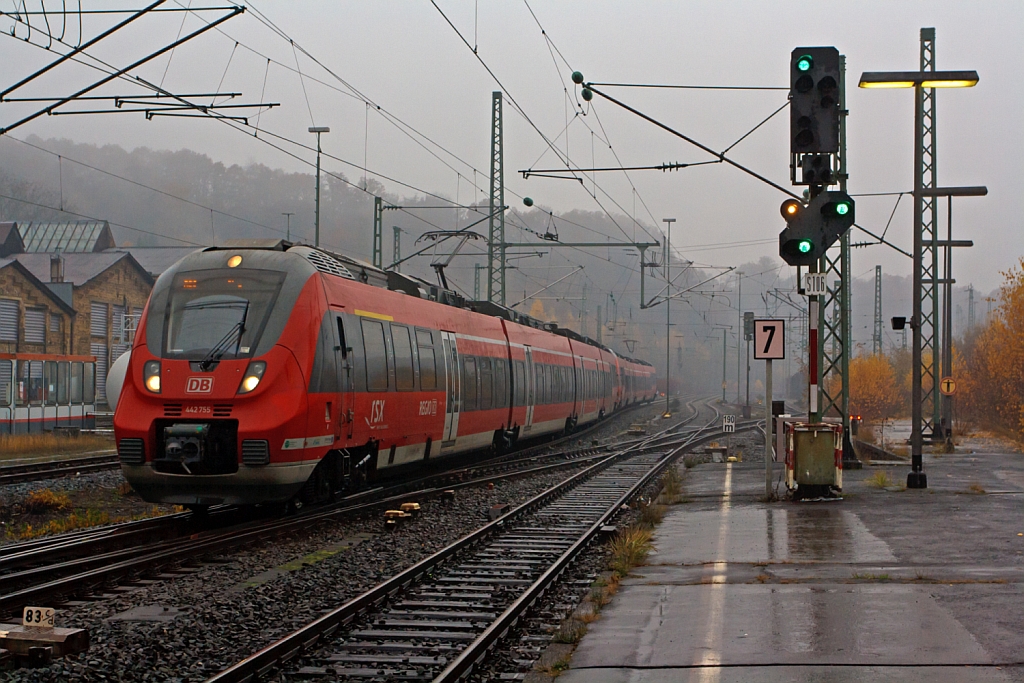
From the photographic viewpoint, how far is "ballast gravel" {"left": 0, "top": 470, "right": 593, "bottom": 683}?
7070mm

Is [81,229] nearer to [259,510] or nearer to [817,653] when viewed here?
[259,510]

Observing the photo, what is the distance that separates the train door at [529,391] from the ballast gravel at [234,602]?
13477 mm

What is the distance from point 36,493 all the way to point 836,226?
1202cm

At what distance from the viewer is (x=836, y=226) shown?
45.5 ft

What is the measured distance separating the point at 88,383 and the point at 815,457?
3026 cm

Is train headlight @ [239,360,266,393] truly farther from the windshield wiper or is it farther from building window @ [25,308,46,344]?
building window @ [25,308,46,344]

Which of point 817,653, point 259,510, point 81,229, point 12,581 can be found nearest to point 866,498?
point 259,510

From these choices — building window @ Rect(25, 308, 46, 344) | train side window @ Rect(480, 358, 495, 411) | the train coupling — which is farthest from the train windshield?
building window @ Rect(25, 308, 46, 344)

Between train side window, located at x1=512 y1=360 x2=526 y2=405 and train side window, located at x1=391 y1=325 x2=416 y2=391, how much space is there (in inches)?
339

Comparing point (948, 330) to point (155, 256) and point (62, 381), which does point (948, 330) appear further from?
point (155, 256)

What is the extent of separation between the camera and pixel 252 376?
12.7 metres

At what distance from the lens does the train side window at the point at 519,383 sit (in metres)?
25.9

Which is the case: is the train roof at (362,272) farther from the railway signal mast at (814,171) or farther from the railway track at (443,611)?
the railway signal mast at (814,171)

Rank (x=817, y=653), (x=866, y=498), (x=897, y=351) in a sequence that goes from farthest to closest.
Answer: (x=897, y=351) < (x=866, y=498) < (x=817, y=653)
